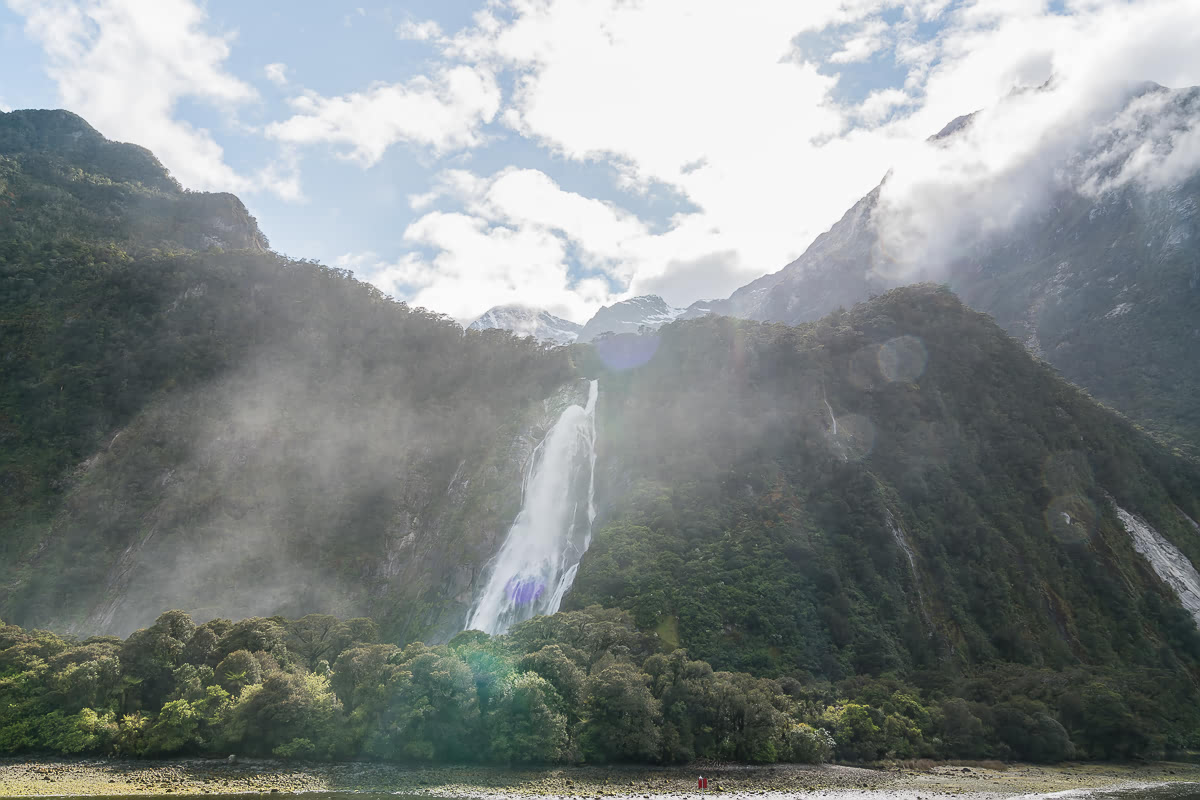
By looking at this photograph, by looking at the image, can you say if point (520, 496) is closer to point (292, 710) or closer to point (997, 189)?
point (292, 710)

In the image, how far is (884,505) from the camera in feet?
184

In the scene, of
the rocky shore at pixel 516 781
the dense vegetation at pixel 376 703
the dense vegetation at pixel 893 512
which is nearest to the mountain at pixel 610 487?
the dense vegetation at pixel 893 512

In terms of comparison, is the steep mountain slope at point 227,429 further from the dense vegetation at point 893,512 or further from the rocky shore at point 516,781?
the rocky shore at point 516,781

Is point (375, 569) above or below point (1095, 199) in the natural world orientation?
below

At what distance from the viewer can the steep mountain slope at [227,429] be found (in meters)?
60.2

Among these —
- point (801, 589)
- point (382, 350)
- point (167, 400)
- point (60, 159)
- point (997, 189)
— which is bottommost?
point (801, 589)

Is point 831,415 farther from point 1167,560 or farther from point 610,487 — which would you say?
point 1167,560

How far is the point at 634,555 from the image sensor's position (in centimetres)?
5288

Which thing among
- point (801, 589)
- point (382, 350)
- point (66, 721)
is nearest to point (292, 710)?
point (66, 721)

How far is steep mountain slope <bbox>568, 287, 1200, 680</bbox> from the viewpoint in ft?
159

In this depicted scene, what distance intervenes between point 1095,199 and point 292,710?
472 ft

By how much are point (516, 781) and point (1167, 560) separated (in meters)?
64.0

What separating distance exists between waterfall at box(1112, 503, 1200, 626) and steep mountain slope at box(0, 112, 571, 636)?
200ft

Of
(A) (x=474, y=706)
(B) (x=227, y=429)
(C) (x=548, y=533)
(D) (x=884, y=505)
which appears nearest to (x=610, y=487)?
(C) (x=548, y=533)
